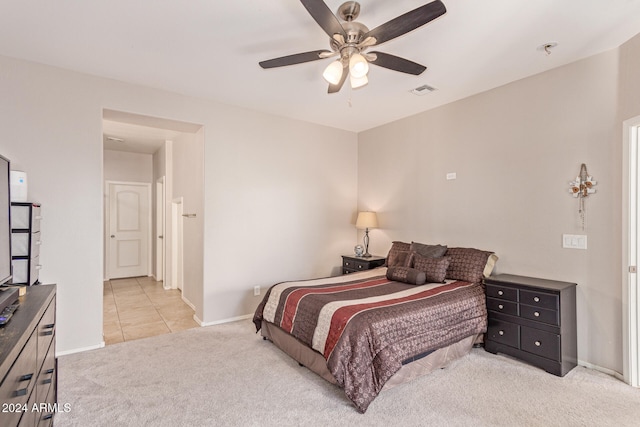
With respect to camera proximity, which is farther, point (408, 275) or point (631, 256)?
point (408, 275)

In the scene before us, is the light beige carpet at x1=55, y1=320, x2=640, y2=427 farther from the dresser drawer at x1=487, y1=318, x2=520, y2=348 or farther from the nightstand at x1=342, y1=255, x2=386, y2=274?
the nightstand at x1=342, y1=255, x2=386, y2=274

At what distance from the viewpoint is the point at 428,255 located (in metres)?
3.79

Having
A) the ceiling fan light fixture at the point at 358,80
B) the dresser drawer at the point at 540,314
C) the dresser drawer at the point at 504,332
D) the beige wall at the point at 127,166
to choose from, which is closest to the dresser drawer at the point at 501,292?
the dresser drawer at the point at 540,314

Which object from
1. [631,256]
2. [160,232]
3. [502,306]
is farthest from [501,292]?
[160,232]

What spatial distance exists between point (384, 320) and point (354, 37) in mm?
1990

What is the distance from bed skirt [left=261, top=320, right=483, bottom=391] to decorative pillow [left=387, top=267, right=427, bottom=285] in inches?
26.8

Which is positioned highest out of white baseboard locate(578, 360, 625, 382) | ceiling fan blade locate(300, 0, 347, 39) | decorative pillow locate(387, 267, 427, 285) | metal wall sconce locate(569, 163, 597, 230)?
ceiling fan blade locate(300, 0, 347, 39)

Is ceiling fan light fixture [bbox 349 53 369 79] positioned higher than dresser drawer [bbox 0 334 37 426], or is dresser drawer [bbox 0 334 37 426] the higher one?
ceiling fan light fixture [bbox 349 53 369 79]

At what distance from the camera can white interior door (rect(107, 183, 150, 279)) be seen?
6.85 meters

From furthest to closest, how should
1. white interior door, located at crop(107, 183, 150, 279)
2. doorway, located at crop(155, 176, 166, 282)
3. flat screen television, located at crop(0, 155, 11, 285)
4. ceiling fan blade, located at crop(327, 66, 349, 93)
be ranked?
white interior door, located at crop(107, 183, 150, 279), doorway, located at crop(155, 176, 166, 282), ceiling fan blade, located at crop(327, 66, 349, 93), flat screen television, located at crop(0, 155, 11, 285)

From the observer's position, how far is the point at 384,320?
8.00 feet

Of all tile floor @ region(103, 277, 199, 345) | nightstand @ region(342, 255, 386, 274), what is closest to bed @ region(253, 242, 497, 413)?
nightstand @ region(342, 255, 386, 274)

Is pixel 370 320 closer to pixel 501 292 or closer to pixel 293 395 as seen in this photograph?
pixel 293 395

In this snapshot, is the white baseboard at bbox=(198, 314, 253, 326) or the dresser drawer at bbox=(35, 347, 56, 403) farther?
the white baseboard at bbox=(198, 314, 253, 326)
